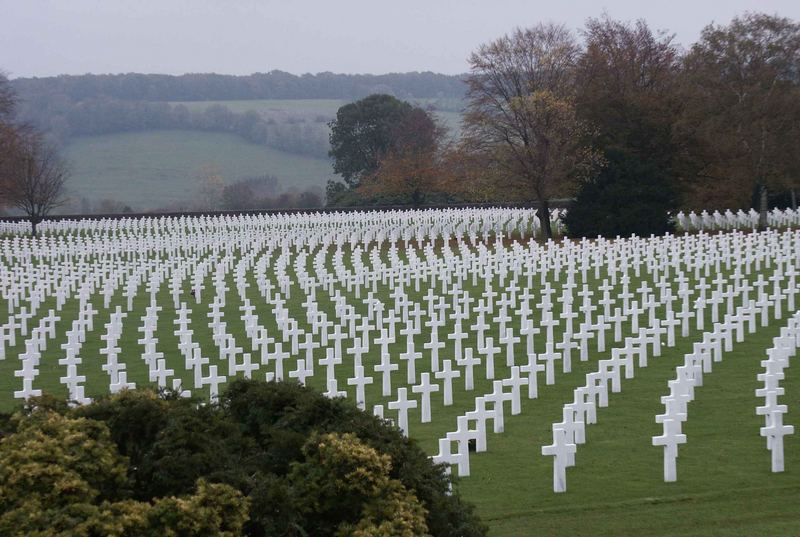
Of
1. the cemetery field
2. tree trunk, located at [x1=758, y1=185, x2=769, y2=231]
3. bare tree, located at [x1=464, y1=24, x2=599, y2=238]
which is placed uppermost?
bare tree, located at [x1=464, y1=24, x2=599, y2=238]

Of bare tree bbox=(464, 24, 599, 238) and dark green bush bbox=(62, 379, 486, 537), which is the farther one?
bare tree bbox=(464, 24, 599, 238)

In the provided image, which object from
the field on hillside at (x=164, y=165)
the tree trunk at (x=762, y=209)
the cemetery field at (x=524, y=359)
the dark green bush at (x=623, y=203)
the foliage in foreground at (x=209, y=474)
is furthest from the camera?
the field on hillside at (x=164, y=165)

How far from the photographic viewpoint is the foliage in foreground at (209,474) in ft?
19.2

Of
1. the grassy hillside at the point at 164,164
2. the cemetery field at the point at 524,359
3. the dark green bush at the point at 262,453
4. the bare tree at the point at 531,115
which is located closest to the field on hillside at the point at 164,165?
the grassy hillside at the point at 164,164

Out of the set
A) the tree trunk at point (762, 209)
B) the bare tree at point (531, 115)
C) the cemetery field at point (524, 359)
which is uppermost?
the bare tree at point (531, 115)

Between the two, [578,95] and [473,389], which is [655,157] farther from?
[473,389]

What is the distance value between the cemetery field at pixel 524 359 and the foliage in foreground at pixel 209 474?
0.89 meters

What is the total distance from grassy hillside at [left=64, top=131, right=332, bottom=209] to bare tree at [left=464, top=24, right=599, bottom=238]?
69.2 meters

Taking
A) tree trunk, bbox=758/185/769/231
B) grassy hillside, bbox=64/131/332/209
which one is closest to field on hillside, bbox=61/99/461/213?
grassy hillside, bbox=64/131/332/209

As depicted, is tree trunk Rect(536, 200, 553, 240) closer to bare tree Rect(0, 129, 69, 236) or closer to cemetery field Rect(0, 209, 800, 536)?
cemetery field Rect(0, 209, 800, 536)

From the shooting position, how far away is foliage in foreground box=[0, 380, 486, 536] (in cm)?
584

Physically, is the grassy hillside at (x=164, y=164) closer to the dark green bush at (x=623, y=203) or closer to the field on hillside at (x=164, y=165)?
the field on hillside at (x=164, y=165)

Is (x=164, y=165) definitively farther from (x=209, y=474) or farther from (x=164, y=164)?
(x=209, y=474)

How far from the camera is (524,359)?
1728 centimetres
